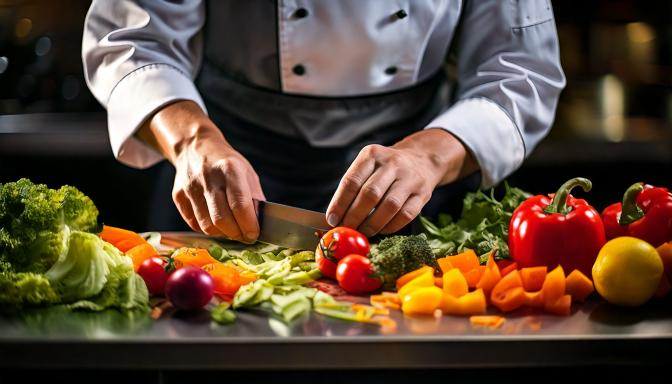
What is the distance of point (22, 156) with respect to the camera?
283 cm

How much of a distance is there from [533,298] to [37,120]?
2.22 m

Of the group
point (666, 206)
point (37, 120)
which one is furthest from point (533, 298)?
point (37, 120)

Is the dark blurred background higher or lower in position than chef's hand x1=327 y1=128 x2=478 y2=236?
lower

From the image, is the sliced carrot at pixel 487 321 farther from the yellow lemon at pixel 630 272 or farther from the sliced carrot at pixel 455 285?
the yellow lemon at pixel 630 272

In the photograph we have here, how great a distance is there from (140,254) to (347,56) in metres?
0.64

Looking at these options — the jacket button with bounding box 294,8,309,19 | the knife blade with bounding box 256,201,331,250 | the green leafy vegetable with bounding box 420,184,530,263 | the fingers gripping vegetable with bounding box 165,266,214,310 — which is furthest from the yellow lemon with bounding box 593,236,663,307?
the jacket button with bounding box 294,8,309,19

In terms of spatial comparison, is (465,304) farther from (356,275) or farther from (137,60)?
(137,60)

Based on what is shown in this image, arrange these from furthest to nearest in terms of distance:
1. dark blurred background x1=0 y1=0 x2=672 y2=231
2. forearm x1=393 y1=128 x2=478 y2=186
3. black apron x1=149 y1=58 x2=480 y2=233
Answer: dark blurred background x1=0 y1=0 x2=672 y2=231 < black apron x1=149 y1=58 x2=480 y2=233 < forearm x1=393 y1=128 x2=478 y2=186

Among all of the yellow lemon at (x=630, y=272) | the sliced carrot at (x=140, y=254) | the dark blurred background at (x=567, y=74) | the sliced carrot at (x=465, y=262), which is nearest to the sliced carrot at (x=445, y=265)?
the sliced carrot at (x=465, y=262)

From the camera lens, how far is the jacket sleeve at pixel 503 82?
1720mm

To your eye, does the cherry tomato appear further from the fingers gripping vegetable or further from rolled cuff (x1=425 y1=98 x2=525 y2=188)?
rolled cuff (x1=425 y1=98 x2=525 y2=188)

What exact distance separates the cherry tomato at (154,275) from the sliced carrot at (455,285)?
42 centimetres

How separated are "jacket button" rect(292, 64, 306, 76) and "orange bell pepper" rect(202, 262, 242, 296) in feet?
1.92

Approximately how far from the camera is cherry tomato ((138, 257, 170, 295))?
1.30 m
